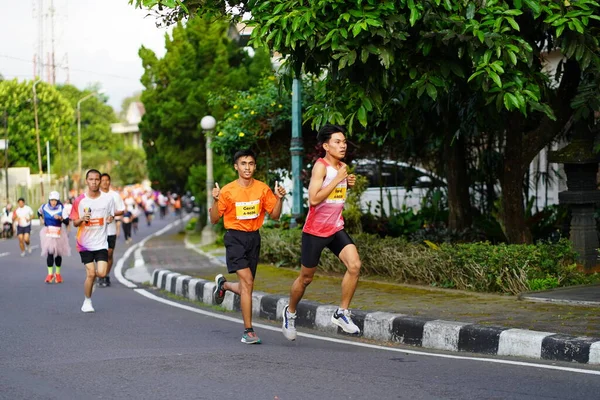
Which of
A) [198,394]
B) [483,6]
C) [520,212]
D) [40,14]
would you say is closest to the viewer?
[198,394]

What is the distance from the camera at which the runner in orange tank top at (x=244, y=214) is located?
8.79 meters

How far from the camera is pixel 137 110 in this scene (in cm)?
12512

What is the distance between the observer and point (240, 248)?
882cm

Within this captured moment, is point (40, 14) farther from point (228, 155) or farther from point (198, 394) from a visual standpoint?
point (198, 394)

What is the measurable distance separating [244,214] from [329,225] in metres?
0.77

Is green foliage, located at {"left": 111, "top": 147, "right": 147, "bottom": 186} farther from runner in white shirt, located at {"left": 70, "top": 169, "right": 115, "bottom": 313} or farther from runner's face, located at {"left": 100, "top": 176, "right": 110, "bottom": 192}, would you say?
runner in white shirt, located at {"left": 70, "top": 169, "right": 115, "bottom": 313}

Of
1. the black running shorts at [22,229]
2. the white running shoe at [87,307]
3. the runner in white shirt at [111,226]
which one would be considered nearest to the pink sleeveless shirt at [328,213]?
the white running shoe at [87,307]

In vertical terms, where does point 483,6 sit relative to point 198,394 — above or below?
above

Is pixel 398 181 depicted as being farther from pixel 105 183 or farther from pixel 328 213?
pixel 328 213

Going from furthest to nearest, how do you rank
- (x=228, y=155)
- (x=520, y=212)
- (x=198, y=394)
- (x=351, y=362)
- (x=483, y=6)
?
1. (x=228, y=155)
2. (x=520, y=212)
3. (x=483, y=6)
4. (x=351, y=362)
5. (x=198, y=394)

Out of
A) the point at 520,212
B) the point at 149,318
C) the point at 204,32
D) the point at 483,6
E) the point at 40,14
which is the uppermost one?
the point at 40,14

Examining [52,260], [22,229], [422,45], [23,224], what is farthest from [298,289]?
[23,224]

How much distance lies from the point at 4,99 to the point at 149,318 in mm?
60282

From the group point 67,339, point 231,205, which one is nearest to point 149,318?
point 67,339
